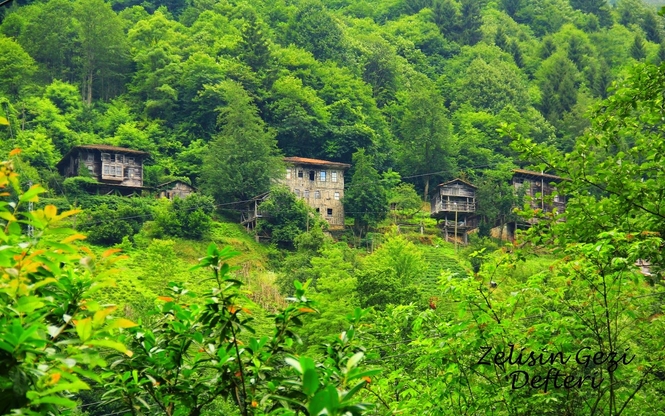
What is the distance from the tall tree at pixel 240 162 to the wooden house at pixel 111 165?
440 cm

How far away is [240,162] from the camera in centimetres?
5928

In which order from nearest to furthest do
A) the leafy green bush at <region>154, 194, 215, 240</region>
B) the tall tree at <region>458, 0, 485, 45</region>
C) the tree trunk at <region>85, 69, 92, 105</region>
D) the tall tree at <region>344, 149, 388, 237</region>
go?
1. the leafy green bush at <region>154, 194, 215, 240</region>
2. the tall tree at <region>344, 149, 388, 237</region>
3. the tree trunk at <region>85, 69, 92, 105</region>
4. the tall tree at <region>458, 0, 485, 45</region>

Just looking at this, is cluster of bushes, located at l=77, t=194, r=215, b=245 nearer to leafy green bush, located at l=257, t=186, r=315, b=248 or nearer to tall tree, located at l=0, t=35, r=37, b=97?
leafy green bush, located at l=257, t=186, r=315, b=248

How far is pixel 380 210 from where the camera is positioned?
58719mm

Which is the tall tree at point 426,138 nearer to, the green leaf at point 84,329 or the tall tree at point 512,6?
the tall tree at point 512,6

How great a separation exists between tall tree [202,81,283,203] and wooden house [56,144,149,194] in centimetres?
A: 440

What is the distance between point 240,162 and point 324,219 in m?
6.63

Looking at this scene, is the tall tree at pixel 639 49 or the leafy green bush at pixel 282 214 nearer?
the leafy green bush at pixel 282 214

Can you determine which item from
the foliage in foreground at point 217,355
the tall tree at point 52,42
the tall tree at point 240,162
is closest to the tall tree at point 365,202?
the tall tree at point 240,162

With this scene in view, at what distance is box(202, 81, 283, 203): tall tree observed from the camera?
57625 mm

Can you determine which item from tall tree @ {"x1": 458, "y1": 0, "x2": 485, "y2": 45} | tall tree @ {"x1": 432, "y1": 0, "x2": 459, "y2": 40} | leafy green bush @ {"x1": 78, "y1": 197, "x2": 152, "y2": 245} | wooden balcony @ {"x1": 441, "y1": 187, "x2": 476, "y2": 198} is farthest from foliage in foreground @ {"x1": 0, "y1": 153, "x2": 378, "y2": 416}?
tall tree @ {"x1": 432, "y1": 0, "x2": 459, "y2": 40}

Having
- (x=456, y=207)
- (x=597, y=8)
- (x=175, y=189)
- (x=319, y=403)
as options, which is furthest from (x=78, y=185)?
(x=597, y=8)

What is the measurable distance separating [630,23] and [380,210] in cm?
7416

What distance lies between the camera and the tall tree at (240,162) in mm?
57625
